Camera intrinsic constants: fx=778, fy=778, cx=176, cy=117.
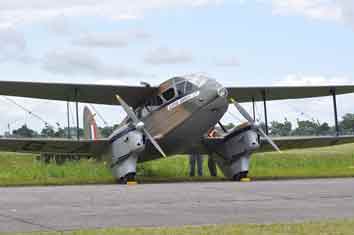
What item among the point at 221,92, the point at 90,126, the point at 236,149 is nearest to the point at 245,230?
the point at 221,92

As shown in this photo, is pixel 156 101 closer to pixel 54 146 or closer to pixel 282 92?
pixel 54 146

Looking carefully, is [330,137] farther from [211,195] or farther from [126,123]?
[211,195]

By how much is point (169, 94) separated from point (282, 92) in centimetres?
612

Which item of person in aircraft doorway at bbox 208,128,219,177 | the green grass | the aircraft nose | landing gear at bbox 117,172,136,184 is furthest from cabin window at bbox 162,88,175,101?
the green grass

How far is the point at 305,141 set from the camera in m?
31.9

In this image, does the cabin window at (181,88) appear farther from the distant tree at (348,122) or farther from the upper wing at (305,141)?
the distant tree at (348,122)

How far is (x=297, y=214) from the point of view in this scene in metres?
13.7

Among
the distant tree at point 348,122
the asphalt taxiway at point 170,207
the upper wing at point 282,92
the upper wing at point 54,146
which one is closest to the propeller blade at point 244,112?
the upper wing at point 282,92

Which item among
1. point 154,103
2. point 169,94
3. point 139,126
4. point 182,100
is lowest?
point 139,126

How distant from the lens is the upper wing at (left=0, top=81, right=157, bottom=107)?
88.0 ft

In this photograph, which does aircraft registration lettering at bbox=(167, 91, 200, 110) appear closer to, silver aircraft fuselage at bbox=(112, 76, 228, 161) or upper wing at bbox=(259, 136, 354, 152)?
silver aircraft fuselage at bbox=(112, 76, 228, 161)

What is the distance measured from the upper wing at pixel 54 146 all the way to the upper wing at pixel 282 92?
5.75 m

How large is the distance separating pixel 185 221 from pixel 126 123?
15.4 meters

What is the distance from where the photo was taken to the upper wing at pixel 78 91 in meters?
26.8
